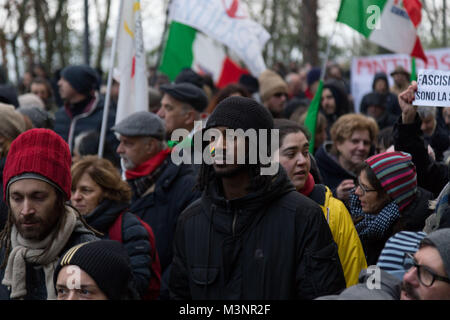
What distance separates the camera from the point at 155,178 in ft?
17.8

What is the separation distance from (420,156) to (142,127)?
2.12 m

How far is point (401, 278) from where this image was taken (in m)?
3.05

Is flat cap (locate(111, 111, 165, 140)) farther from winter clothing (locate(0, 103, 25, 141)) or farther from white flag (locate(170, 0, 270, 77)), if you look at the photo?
white flag (locate(170, 0, 270, 77))

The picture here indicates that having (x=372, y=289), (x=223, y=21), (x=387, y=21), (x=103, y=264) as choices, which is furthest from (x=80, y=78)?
(x=372, y=289)

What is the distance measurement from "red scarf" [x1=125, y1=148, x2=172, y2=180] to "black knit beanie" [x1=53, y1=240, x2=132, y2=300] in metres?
1.95

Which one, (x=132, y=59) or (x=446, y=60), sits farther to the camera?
(x=446, y=60)

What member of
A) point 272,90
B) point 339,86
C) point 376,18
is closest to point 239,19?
point 272,90

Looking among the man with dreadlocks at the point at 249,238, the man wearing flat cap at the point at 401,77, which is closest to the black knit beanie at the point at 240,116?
the man with dreadlocks at the point at 249,238

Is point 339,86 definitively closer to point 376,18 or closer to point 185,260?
point 376,18

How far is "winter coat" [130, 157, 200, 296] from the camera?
5.17 m

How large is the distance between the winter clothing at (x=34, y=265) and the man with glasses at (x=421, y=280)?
141 centimetres

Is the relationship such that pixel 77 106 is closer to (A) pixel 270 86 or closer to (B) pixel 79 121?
(B) pixel 79 121

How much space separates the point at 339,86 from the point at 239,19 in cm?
159

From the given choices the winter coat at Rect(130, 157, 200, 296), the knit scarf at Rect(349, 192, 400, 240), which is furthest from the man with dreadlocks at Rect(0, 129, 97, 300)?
the knit scarf at Rect(349, 192, 400, 240)
